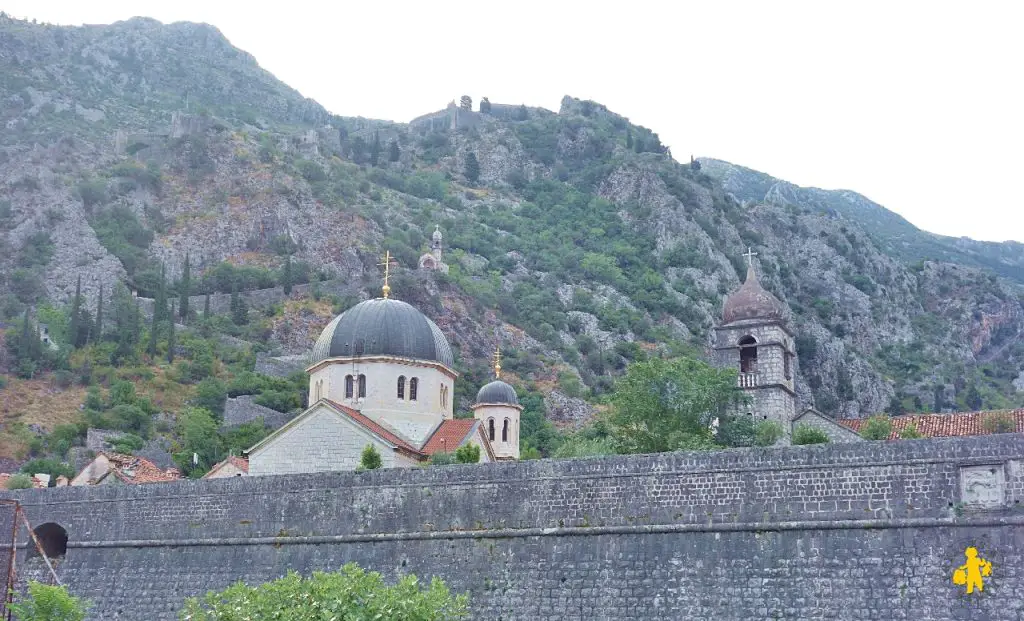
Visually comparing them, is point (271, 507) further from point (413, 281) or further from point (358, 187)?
point (358, 187)

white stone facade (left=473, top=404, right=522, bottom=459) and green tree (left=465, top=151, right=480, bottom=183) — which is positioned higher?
green tree (left=465, top=151, right=480, bottom=183)

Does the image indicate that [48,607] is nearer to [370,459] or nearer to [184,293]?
[370,459]

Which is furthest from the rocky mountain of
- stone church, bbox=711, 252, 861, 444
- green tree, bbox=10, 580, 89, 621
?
green tree, bbox=10, 580, 89, 621

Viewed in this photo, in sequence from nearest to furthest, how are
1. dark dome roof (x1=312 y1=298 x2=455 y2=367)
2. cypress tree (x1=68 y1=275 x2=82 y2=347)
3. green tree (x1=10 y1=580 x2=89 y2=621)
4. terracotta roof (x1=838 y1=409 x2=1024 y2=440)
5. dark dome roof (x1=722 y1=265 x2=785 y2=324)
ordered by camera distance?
green tree (x1=10 y1=580 x2=89 y2=621) < terracotta roof (x1=838 y1=409 x2=1024 y2=440) < dark dome roof (x1=312 y1=298 x2=455 y2=367) < dark dome roof (x1=722 y1=265 x2=785 y2=324) < cypress tree (x1=68 y1=275 x2=82 y2=347)

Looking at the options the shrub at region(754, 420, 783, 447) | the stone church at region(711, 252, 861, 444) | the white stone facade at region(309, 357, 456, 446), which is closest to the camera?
the white stone facade at region(309, 357, 456, 446)

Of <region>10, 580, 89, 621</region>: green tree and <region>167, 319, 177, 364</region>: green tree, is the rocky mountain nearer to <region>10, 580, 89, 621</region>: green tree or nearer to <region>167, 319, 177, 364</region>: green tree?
<region>167, 319, 177, 364</region>: green tree

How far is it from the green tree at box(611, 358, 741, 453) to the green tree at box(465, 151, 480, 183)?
9383 cm

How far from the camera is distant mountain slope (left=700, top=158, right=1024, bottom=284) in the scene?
144 meters

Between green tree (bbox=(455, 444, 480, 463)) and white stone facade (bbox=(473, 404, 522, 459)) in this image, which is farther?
white stone facade (bbox=(473, 404, 522, 459))

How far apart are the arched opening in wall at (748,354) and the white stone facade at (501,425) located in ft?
31.1

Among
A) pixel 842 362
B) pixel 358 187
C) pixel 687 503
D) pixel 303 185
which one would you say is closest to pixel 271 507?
pixel 687 503

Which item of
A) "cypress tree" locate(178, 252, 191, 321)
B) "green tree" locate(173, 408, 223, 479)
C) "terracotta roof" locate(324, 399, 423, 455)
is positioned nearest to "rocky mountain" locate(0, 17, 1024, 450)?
"cypress tree" locate(178, 252, 191, 321)

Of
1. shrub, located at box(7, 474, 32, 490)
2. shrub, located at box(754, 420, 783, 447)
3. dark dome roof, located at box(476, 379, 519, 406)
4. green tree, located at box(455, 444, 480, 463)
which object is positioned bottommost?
shrub, located at box(7, 474, 32, 490)

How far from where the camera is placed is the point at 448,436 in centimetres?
3838
